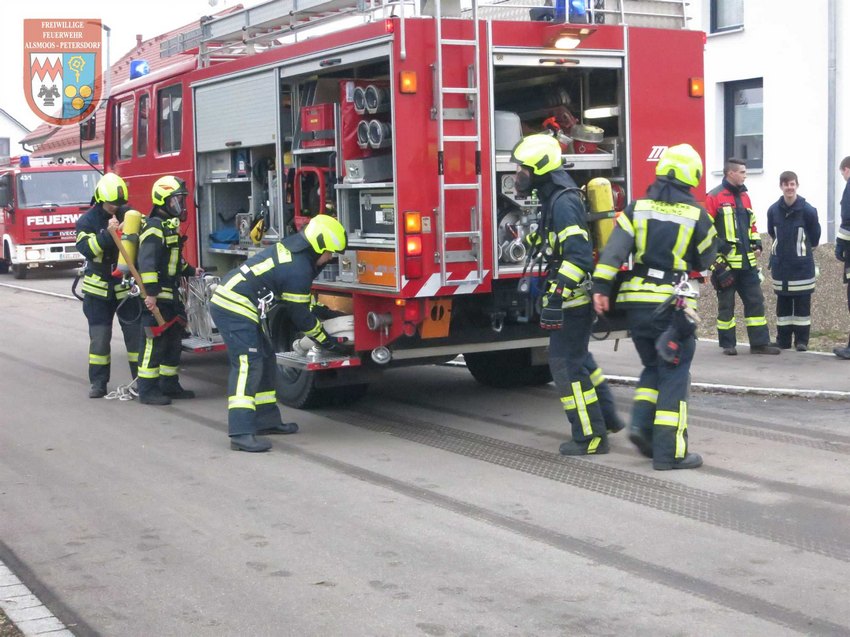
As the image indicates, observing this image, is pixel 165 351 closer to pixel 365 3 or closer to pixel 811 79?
pixel 365 3

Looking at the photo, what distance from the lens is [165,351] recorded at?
9.71 m

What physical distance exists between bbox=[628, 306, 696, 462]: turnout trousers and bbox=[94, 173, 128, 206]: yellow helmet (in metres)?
4.97

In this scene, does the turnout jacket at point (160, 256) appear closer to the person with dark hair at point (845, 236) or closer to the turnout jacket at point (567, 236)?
the turnout jacket at point (567, 236)

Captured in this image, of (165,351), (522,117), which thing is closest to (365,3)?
(522,117)

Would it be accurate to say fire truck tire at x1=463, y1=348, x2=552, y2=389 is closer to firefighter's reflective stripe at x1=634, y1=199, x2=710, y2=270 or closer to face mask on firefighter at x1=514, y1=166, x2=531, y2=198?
face mask on firefighter at x1=514, y1=166, x2=531, y2=198

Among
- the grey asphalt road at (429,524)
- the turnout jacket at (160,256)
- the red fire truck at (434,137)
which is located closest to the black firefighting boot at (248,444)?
the grey asphalt road at (429,524)

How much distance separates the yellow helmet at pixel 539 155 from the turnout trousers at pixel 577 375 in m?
0.89

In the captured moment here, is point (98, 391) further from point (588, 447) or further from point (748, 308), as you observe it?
point (748, 308)

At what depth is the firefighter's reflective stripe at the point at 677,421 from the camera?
6.82m

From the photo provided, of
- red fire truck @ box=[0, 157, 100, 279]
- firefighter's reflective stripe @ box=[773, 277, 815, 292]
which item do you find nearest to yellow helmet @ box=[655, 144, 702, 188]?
firefighter's reflective stripe @ box=[773, 277, 815, 292]

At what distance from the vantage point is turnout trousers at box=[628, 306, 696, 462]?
22.4ft

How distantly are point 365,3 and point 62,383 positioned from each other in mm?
5137

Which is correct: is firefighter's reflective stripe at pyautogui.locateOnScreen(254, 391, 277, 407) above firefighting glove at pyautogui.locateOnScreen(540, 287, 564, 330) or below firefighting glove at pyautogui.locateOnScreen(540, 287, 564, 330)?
below

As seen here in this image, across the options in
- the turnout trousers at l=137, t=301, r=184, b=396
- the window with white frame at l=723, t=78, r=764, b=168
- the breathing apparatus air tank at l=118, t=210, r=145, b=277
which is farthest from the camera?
the window with white frame at l=723, t=78, r=764, b=168
